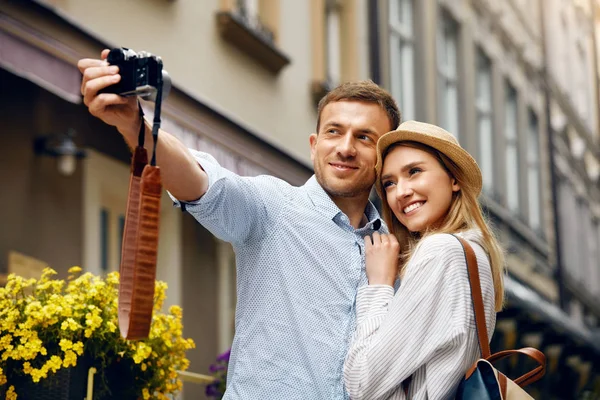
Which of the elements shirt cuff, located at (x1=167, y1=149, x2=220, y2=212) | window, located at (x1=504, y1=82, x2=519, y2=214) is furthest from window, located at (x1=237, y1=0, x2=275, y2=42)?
window, located at (x1=504, y1=82, x2=519, y2=214)

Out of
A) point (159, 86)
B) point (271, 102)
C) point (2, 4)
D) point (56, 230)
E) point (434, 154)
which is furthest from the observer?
point (271, 102)

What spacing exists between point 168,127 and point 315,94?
430 centimetres

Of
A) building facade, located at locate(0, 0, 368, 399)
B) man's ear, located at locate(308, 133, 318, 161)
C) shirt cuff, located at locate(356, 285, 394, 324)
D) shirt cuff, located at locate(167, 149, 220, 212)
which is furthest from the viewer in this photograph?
building facade, located at locate(0, 0, 368, 399)

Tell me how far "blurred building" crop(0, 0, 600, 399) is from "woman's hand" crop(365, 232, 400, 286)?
306cm

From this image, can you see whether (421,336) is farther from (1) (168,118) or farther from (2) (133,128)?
(1) (168,118)

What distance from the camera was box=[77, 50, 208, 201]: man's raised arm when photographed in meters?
2.55

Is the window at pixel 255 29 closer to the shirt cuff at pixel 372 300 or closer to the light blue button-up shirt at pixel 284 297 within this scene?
the light blue button-up shirt at pixel 284 297

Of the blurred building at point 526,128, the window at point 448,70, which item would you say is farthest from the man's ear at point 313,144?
the window at point 448,70

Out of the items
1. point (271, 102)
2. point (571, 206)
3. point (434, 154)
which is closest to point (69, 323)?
point (434, 154)

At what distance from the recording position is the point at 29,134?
730 centimetres

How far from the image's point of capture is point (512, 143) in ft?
75.0

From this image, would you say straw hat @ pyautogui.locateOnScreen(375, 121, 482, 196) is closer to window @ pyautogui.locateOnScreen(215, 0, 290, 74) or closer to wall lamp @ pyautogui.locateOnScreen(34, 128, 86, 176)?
wall lamp @ pyautogui.locateOnScreen(34, 128, 86, 176)

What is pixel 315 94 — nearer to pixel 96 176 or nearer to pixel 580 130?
pixel 96 176

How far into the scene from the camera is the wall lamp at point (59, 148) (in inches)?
289
